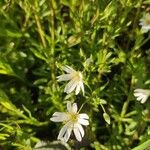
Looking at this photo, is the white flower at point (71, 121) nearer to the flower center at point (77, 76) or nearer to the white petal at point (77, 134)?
the white petal at point (77, 134)

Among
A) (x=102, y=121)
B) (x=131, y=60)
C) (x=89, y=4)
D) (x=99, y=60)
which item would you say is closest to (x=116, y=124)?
(x=102, y=121)

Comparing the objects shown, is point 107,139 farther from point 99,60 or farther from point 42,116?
point 99,60

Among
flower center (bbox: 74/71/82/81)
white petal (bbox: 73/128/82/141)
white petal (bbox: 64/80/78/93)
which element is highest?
flower center (bbox: 74/71/82/81)

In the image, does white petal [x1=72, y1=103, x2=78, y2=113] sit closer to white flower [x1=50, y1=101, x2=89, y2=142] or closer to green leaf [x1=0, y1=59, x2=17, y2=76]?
white flower [x1=50, y1=101, x2=89, y2=142]

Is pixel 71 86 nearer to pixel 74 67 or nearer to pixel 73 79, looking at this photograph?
pixel 73 79

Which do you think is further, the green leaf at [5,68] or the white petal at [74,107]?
the green leaf at [5,68]

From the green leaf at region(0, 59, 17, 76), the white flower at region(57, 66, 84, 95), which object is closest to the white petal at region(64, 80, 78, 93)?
the white flower at region(57, 66, 84, 95)

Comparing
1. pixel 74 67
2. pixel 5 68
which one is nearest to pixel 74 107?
pixel 74 67

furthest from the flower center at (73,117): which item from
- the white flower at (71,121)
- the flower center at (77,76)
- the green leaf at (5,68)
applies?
the green leaf at (5,68)
